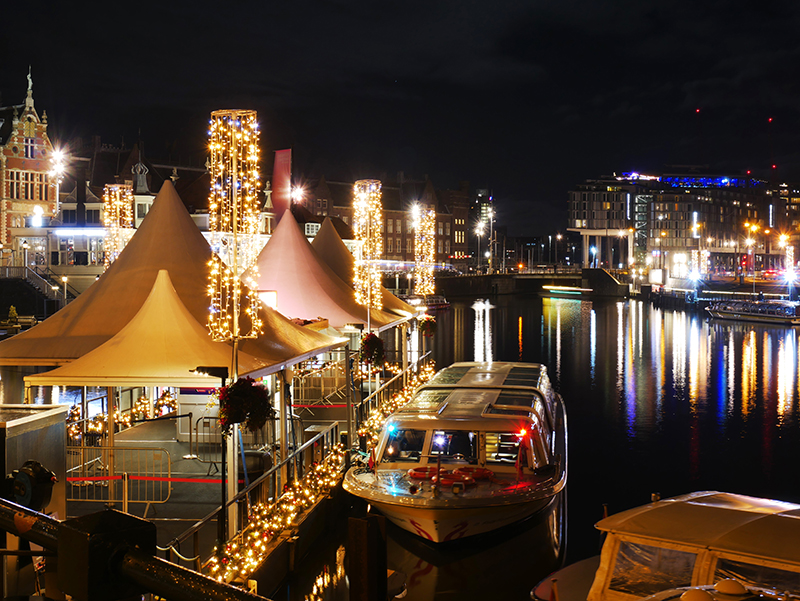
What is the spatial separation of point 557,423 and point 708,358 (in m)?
30.2

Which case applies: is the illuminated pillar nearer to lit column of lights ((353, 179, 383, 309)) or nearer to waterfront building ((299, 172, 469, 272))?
lit column of lights ((353, 179, 383, 309))

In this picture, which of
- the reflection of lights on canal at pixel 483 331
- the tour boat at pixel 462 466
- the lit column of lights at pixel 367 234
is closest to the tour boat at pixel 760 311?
the reflection of lights on canal at pixel 483 331

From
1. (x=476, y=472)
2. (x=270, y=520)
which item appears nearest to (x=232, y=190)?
(x=270, y=520)

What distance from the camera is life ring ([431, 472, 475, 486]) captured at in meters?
11.9

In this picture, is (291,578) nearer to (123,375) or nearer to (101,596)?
(123,375)

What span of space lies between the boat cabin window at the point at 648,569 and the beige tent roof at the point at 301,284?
13.6 meters

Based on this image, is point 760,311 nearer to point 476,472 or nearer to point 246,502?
point 476,472

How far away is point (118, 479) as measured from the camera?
11.9m

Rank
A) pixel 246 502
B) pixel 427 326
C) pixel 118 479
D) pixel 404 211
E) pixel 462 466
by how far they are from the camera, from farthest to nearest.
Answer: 1. pixel 404 211
2. pixel 427 326
3. pixel 462 466
4. pixel 118 479
5. pixel 246 502

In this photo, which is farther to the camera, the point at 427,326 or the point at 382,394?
the point at 427,326

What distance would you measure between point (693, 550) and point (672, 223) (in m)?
156

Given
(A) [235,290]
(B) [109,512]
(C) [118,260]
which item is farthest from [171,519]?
(B) [109,512]

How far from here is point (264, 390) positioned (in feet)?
33.9

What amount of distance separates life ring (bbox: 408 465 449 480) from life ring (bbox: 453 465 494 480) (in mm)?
285
